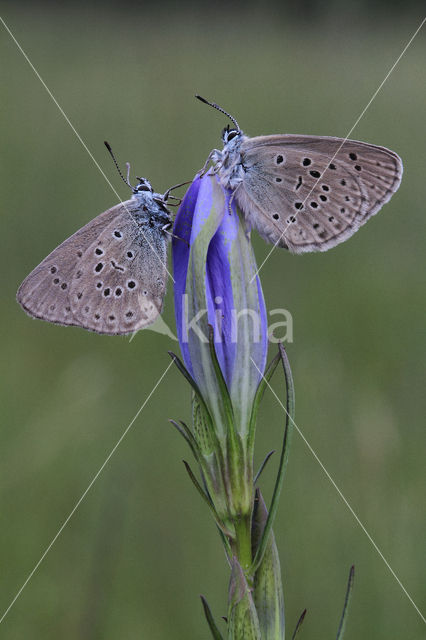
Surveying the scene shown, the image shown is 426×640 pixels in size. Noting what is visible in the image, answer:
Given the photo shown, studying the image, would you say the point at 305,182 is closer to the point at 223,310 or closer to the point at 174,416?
the point at 223,310

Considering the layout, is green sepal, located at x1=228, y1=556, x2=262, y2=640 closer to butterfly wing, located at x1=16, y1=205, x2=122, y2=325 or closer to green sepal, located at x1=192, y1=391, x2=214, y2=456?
green sepal, located at x1=192, y1=391, x2=214, y2=456

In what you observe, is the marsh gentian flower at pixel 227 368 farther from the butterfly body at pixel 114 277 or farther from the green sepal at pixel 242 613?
the butterfly body at pixel 114 277

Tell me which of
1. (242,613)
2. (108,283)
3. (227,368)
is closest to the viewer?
(242,613)

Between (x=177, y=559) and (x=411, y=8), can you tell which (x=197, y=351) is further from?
(x=411, y=8)

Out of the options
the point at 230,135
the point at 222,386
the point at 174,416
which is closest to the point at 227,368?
the point at 222,386

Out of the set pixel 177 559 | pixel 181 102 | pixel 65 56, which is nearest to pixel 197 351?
pixel 177 559

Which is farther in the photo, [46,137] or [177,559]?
[46,137]

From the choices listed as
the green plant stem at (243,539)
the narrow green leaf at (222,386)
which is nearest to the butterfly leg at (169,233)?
the narrow green leaf at (222,386)
